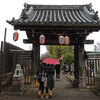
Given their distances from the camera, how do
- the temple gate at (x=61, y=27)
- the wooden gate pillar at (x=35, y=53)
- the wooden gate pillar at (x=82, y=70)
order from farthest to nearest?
the wooden gate pillar at (x=35, y=53) < the wooden gate pillar at (x=82, y=70) < the temple gate at (x=61, y=27)

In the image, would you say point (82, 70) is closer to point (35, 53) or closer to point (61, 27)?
point (61, 27)

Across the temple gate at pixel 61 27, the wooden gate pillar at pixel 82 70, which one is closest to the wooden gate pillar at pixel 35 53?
the temple gate at pixel 61 27

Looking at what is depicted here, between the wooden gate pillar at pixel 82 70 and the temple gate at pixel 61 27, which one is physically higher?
the temple gate at pixel 61 27

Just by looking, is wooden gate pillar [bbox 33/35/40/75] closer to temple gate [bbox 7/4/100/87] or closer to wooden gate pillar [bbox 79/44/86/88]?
temple gate [bbox 7/4/100/87]

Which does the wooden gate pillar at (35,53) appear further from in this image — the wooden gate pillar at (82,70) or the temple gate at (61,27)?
the wooden gate pillar at (82,70)

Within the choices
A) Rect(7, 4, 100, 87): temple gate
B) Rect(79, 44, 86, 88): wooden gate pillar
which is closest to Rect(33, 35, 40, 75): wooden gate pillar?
Rect(7, 4, 100, 87): temple gate

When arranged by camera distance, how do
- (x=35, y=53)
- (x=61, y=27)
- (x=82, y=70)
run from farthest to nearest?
(x=35, y=53) < (x=82, y=70) < (x=61, y=27)

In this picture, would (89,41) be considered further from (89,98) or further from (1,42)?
(1,42)

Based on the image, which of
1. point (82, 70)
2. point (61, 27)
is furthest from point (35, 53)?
point (82, 70)

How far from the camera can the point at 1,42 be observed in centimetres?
652

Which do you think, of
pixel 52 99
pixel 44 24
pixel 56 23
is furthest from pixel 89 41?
pixel 52 99

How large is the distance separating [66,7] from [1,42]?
7.20 meters

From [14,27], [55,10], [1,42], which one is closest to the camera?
[1,42]

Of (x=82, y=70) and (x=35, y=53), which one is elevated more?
(x=35, y=53)
